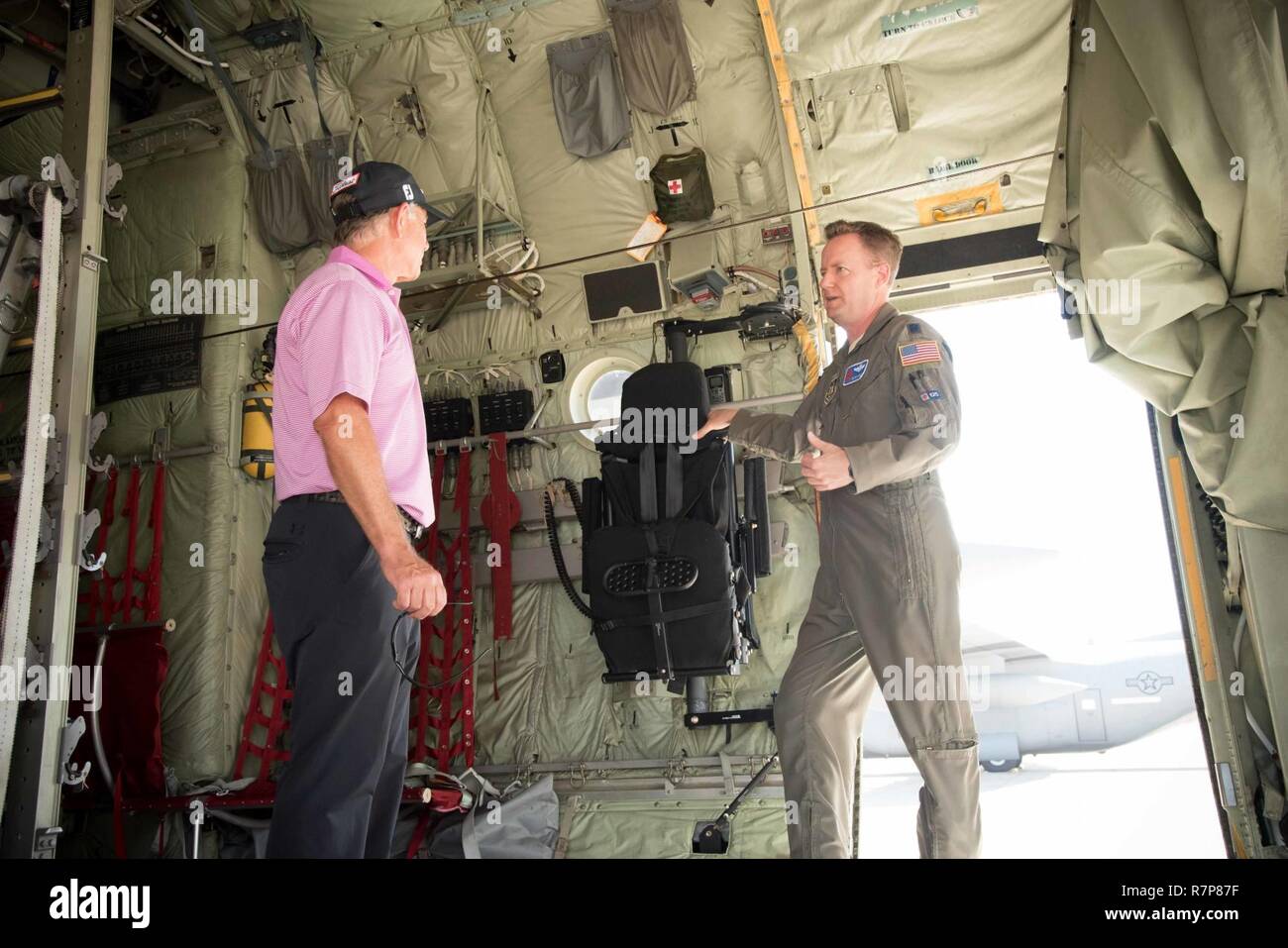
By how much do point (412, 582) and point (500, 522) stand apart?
3.92m

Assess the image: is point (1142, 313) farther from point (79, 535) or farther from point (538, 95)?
point (538, 95)

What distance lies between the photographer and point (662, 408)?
485 centimetres

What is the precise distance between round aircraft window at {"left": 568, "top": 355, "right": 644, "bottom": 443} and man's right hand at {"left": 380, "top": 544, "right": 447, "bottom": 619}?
4.17 m

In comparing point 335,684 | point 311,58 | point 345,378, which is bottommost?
point 335,684

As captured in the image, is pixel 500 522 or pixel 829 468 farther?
pixel 500 522

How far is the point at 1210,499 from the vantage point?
3061mm

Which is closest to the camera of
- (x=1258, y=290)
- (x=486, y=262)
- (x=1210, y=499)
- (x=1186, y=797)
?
(x=1258, y=290)

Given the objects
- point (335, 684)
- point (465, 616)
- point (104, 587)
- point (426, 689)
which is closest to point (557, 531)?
point (465, 616)

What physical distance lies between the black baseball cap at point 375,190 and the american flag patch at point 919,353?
1.63m

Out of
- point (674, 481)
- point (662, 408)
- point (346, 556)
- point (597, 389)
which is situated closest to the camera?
point (346, 556)

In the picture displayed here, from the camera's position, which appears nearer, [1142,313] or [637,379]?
[1142,313]

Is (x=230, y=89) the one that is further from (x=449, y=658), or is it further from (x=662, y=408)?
(x=449, y=658)

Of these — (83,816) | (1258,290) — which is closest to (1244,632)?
(1258,290)

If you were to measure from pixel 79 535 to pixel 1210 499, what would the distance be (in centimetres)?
411
